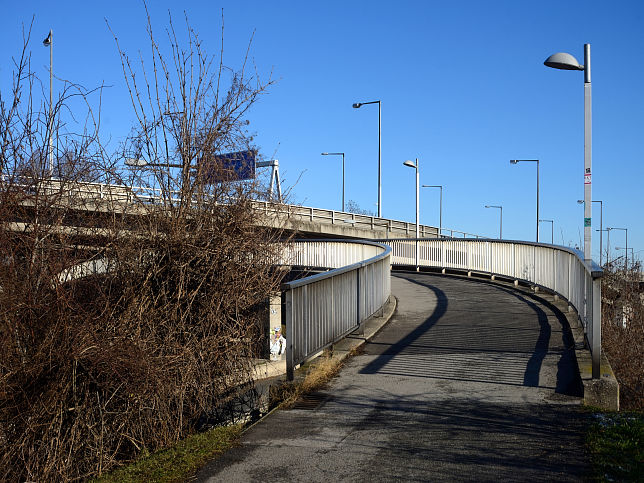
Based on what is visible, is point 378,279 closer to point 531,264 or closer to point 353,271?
point 353,271

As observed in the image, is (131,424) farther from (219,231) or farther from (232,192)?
(232,192)

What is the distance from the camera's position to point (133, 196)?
6.88 meters

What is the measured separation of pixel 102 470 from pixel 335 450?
6.60 ft

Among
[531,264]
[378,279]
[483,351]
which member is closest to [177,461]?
[483,351]

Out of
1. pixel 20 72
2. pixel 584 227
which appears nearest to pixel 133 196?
pixel 20 72

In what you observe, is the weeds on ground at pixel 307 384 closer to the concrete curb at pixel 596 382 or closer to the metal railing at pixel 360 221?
the concrete curb at pixel 596 382

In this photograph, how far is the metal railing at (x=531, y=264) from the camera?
678cm

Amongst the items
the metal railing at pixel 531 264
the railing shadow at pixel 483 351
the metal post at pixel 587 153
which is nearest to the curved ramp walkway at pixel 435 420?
the railing shadow at pixel 483 351

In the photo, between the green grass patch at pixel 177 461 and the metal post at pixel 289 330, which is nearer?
the green grass patch at pixel 177 461

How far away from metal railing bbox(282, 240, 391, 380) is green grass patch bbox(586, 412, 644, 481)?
293cm

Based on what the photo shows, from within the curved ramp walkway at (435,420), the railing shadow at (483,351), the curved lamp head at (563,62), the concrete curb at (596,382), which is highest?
the curved lamp head at (563,62)

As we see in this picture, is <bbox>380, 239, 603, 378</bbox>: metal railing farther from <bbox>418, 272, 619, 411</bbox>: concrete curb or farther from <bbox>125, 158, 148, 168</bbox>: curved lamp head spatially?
<bbox>125, 158, 148, 168</bbox>: curved lamp head

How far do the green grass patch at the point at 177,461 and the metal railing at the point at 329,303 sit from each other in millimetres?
1440

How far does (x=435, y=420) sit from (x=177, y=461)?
217 centimetres
